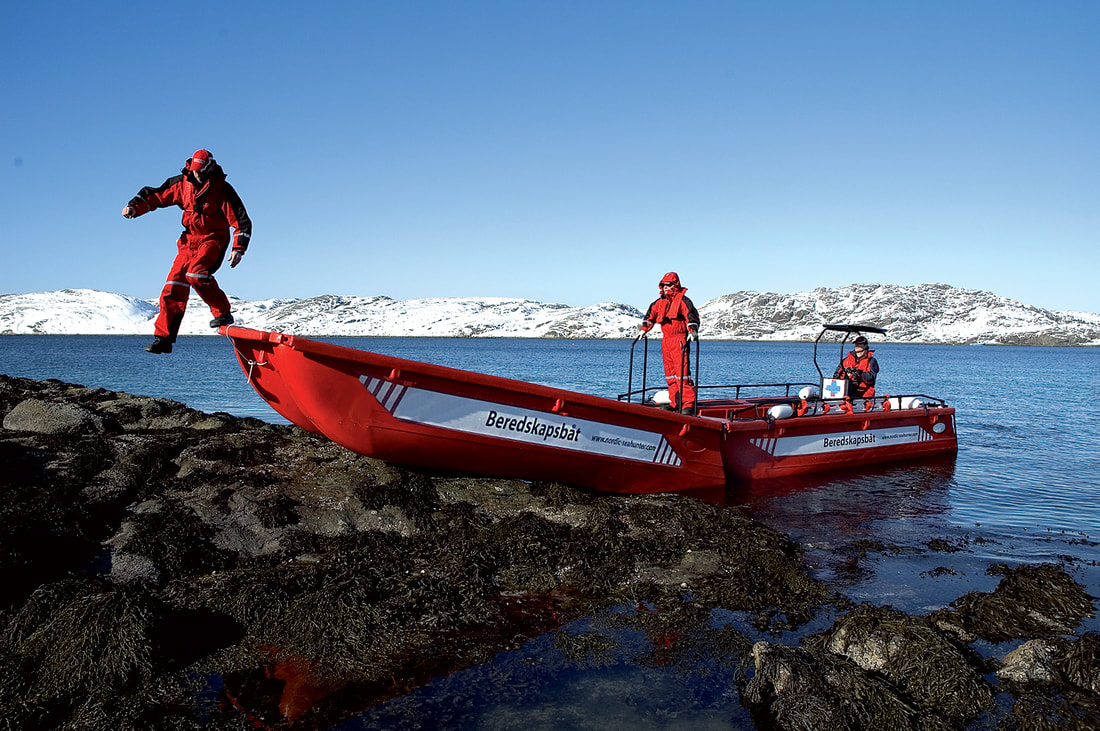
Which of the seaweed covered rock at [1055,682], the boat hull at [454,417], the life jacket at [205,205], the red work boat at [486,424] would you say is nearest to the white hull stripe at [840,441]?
the red work boat at [486,424]

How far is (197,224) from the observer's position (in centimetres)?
600

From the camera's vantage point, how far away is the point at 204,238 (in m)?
6.01

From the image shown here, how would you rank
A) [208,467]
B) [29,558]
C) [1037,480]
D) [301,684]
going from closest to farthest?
[301,684] → [29,558] → [208,467] → [1037,480]

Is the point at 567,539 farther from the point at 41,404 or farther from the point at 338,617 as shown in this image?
the point at 41,404

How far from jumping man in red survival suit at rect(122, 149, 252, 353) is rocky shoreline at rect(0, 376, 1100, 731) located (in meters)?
1.66

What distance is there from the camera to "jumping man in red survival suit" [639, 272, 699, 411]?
29.7 ft

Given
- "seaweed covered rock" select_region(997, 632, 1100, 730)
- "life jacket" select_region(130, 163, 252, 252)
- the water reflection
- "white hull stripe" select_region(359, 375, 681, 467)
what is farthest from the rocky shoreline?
"life jacket" select_region(130, 163, 252, 252)

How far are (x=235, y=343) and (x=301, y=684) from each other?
11.4 ft

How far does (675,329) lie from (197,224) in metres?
5.61

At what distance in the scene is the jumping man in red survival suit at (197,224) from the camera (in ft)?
19.5

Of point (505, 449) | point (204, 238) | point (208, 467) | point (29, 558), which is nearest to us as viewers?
point (29, 558)

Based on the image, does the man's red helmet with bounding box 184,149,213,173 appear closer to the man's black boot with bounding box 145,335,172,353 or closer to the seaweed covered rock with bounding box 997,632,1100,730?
the man's black boot with bounding box 145,335,172,353

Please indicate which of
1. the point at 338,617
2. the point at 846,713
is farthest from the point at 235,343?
the point at 846,713

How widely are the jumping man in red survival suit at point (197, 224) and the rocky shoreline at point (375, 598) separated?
166 centimetres
